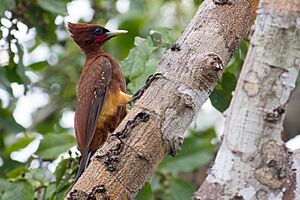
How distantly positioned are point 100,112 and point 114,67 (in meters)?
0.27

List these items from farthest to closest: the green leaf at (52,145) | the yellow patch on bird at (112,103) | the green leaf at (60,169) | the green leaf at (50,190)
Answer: the yellow patch on bird at (112,103) < the green leaf at (52,145) < the green leaf at (50,190) < the green leaf at (60,169)

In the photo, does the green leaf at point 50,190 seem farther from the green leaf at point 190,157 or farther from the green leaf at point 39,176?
the green leaf at point 190,157

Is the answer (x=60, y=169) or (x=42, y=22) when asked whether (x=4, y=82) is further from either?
(x=60, y=169)

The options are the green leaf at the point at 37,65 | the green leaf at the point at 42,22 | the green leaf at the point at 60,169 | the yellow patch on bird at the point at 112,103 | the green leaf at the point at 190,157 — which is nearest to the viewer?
the green leaf at the point at 60,169

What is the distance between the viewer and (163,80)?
2.49 meters

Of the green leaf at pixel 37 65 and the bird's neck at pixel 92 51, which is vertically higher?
the bird's neck at pixel 92 51

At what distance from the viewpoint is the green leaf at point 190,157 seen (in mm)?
4141

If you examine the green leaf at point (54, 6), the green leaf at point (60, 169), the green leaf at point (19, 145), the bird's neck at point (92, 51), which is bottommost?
the green leaf at point (19, 145)

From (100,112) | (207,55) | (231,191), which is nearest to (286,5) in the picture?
(231,191)

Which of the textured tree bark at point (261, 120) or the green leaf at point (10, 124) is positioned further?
the green leaf at point (10, 124)

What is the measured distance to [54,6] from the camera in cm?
404

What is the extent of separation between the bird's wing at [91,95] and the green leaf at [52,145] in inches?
4.1

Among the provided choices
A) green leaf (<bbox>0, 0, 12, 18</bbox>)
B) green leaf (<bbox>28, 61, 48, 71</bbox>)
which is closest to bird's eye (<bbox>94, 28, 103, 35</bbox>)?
green leaf (<bbox>28, 61, 48, 71</bbox>)

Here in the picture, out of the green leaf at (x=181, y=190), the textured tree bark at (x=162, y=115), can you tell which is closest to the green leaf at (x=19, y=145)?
the green leaf at (x=181, y=190)
